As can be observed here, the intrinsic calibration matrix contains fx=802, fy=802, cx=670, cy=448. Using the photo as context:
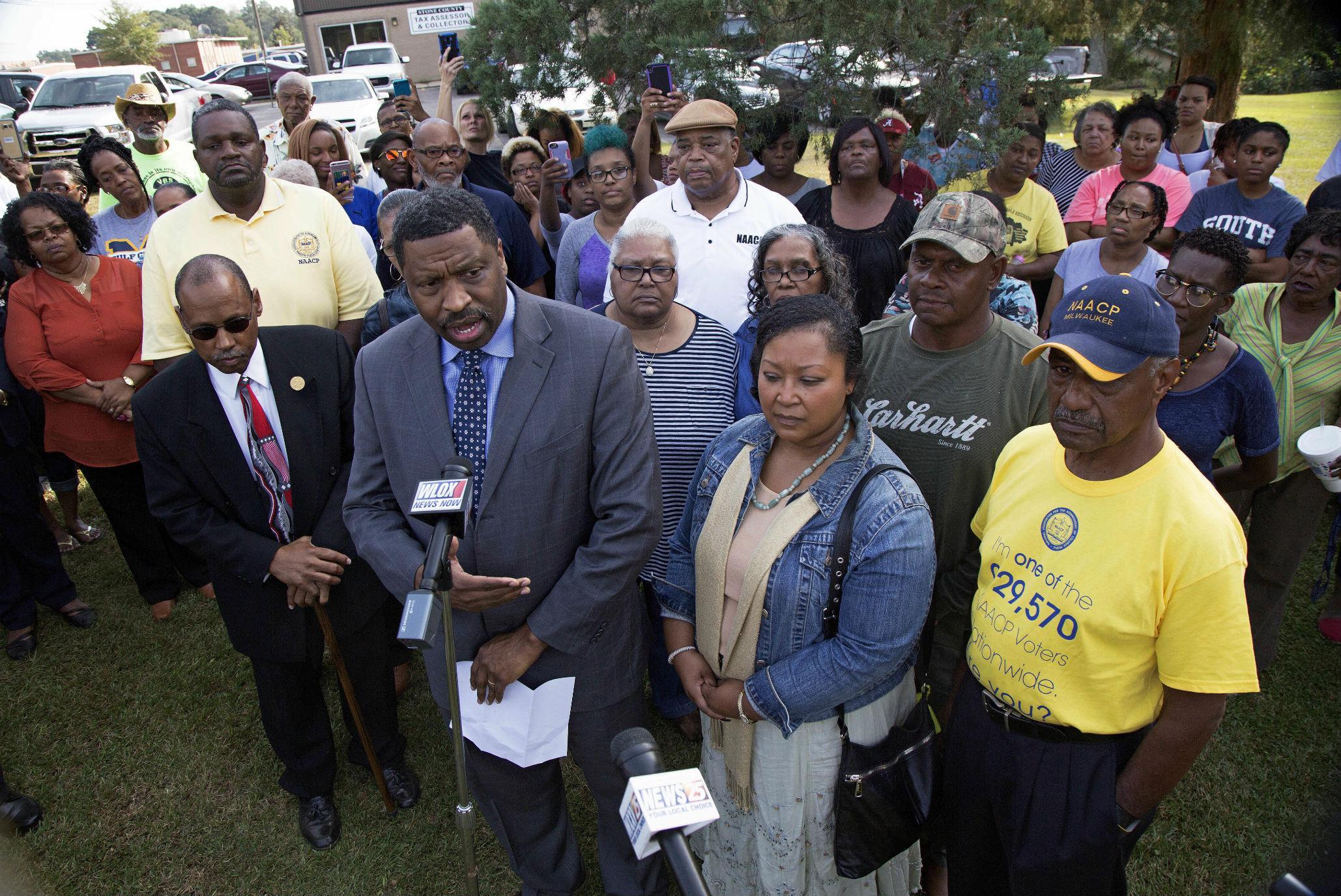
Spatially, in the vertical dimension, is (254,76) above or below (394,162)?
above

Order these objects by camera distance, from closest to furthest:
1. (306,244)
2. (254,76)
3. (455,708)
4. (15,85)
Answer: (455,708)
(306,244)
(15,85)
(254,76)

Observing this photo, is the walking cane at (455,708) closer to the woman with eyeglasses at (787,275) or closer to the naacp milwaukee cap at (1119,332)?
the naacp milwaukee cap at (1119,332)

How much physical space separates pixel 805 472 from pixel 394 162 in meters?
4.84

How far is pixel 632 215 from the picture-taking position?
11.7 feet

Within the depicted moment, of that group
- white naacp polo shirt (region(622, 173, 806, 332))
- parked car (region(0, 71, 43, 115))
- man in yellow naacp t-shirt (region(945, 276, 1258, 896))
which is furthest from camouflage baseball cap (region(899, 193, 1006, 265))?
parked car (region(0, 71, 43, 115))

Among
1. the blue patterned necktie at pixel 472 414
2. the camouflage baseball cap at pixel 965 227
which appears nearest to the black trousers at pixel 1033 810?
the camouflage baseball cap at pixel 965 227

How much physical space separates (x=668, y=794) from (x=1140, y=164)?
606 centimetres

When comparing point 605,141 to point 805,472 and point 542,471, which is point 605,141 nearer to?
point 542,471

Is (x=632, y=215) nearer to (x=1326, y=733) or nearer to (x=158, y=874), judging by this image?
(x=158, y=874)

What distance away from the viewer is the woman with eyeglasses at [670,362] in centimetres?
302

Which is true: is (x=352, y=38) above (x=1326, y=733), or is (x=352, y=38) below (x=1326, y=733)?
above

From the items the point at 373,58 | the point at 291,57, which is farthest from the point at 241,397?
the point at 291,57

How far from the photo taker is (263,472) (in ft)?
9.55

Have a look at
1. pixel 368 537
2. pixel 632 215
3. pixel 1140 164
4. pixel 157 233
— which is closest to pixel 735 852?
pixel 368 537
